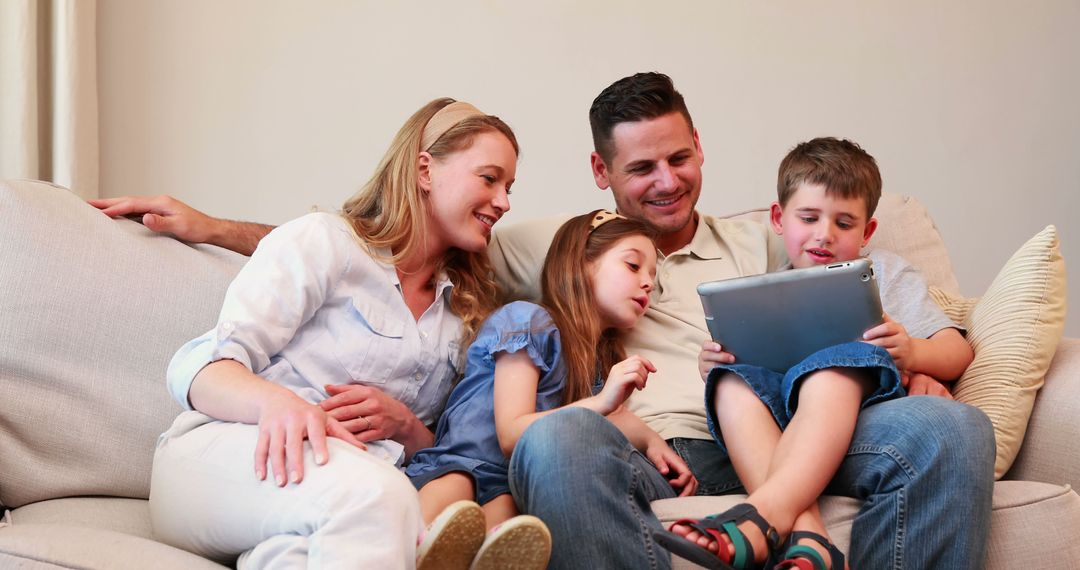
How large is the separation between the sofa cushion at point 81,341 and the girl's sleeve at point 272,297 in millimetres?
147

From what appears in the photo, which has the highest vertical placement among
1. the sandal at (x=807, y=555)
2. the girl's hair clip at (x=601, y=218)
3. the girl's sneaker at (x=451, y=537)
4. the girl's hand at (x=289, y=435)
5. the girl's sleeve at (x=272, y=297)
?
the girl's hair clip at (x=601, y=218)

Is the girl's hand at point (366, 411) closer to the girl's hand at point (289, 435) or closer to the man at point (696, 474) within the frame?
the girl's hand at point (289, 435)

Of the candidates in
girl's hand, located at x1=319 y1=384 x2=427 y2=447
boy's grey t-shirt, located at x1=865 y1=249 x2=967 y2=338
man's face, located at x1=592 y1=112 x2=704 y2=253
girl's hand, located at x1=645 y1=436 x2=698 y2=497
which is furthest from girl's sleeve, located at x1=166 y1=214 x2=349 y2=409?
boy's grey t-shirt, located at x1=865 y1=249 x2=967 y2=338

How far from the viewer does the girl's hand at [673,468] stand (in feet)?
5.12

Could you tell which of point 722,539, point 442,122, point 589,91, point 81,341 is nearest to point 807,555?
point 722,539

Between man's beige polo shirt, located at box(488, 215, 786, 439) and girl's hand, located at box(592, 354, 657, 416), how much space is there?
229 mm

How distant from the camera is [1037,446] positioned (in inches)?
62.2

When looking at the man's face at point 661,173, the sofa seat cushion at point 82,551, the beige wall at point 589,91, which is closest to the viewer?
the sofa seat cushion at point 82,551

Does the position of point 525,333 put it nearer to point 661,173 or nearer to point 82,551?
point 661,173

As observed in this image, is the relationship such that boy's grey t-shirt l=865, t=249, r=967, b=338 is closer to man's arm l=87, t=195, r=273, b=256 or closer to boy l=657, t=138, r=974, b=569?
boy l=657, t=138, r=974, b=569

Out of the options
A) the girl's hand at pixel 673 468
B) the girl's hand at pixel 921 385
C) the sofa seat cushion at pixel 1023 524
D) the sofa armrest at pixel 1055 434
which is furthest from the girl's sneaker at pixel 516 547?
the sofa armrest at pixel 1055 434

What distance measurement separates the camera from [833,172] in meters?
1.86

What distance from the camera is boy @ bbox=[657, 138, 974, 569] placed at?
1.27 m

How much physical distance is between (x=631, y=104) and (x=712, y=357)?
2.11 feet
